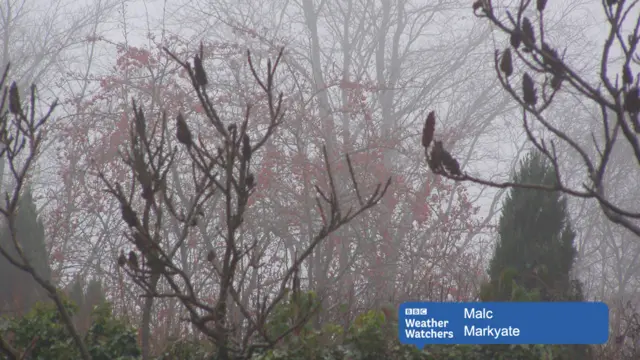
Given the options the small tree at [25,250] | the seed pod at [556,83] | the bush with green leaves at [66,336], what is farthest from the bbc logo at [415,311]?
the small tree at [25,250]

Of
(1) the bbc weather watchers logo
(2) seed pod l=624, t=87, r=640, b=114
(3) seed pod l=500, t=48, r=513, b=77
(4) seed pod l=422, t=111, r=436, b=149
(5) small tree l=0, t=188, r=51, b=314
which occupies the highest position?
(5) small tree l=0, t=188, r=51, b=314

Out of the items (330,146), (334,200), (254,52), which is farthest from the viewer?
(254,52)

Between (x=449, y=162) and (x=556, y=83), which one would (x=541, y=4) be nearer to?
(x=556, y=83)

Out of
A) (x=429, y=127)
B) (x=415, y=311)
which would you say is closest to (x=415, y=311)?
(x=415, y=311)

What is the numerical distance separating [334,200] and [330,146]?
6.65m

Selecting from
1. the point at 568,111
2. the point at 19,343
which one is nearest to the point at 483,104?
the point at 568,111

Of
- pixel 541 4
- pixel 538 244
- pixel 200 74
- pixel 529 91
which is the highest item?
pixel 538 244

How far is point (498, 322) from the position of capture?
427cm

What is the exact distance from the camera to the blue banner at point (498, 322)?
400 cm

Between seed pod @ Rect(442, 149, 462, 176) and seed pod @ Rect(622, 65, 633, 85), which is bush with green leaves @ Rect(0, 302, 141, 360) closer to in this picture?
seed pod @ Rect(442, 149, 462, 176)

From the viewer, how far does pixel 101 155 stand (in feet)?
27.3

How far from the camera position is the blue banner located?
13.1 feet

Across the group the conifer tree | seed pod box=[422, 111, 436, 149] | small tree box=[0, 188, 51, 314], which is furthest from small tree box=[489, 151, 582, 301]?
small tree box=[0, 188, 51, 314]

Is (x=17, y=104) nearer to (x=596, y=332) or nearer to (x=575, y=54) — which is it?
(x=596, y=332)
